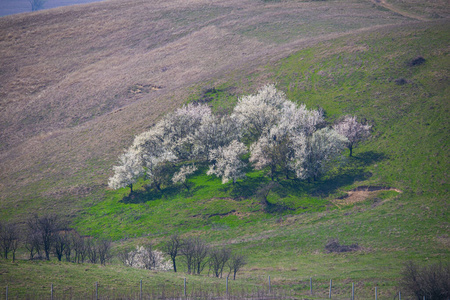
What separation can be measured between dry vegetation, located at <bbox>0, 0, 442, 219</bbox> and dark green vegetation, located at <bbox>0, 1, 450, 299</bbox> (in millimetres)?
10517

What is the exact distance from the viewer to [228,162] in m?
71.6

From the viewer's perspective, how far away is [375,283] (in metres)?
38.8

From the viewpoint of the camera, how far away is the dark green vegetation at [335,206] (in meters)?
40.1

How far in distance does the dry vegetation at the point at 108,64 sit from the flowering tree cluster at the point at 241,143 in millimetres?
13295

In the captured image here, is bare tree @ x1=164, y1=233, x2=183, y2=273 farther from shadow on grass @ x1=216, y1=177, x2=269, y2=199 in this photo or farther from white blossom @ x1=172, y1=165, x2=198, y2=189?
white blossom @ x1=172, y1=165, x2=198, y2=189

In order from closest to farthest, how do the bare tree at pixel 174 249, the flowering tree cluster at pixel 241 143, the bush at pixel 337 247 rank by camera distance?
the bare tree at pixel 174 249 < the bush at pixel 337 247 < the flowering tree cluster at pixel 241 143

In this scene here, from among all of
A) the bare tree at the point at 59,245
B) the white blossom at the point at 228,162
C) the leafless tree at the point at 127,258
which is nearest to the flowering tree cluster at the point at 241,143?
the white blossom at the point at 228,162

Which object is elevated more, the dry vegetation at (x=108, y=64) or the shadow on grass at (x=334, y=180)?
the dry vegetation at (x=108, y=64)

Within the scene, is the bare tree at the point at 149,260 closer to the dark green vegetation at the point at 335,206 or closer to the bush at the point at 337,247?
the dark green vegetation at the point at 335,206

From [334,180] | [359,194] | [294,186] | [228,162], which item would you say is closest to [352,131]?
[334,180]

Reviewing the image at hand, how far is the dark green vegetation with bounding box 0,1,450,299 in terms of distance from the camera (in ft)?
132

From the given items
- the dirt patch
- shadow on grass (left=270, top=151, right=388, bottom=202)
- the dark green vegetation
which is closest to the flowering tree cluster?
shadow on grass (left=270, top=151, right=388, bottom=202)

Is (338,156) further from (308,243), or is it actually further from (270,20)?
(270,20)

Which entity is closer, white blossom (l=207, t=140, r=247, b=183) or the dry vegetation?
white blossom (l=207, t=140, r=247, b=183)
